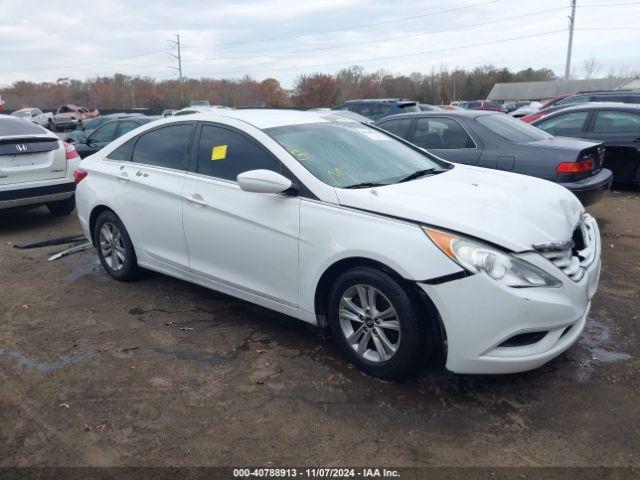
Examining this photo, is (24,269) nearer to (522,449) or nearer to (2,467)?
(2,467)

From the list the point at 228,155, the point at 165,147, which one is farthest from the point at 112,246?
the point at 228,155

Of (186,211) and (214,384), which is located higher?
(186,211)

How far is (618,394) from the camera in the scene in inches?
127

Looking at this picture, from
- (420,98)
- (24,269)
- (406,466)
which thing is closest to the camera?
(406,466)

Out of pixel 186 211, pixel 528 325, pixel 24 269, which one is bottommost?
pixel 24 269

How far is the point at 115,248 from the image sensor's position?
17.5 ft

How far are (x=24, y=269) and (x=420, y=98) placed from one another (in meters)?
67.0

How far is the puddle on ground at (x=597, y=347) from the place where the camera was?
139 inches

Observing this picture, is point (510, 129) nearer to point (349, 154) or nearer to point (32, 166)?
point (349, 154)

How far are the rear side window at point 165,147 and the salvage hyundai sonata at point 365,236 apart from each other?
0.02m

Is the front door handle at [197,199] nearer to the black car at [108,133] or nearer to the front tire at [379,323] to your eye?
the front tire at [379,323]

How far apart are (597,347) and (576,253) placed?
2.71 ft

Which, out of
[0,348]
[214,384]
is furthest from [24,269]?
[214,384]

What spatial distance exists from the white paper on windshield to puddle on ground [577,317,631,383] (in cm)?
219
